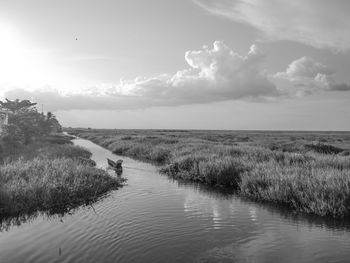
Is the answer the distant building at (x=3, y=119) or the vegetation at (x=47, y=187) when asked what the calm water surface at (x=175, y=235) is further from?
the distant building at (x=3, y=119)

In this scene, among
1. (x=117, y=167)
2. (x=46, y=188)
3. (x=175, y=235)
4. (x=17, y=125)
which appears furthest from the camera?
(x=17, y=125)

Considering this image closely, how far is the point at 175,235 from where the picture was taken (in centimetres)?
971

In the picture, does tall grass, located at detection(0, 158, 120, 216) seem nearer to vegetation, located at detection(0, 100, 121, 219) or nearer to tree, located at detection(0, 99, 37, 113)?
vegetation, located at detection(0, 100, 121, 219)

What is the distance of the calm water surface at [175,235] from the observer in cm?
808

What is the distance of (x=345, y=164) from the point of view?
57.6ft

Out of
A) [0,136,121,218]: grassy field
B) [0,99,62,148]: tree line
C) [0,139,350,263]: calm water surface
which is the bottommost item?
[0,139,350,263]: calm water surface

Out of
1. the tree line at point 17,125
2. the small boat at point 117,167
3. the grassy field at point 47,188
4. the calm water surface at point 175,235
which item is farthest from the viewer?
the tree line at point 17,125

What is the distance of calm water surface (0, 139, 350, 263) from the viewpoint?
808 cm

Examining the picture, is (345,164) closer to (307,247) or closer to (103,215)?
(307,247)

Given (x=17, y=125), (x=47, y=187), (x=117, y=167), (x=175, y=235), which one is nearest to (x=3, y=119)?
(x=17, y=125)

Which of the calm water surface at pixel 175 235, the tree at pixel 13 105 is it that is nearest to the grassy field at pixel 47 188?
the calm water surface at pixel 175 235

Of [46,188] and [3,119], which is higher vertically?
[3,119]

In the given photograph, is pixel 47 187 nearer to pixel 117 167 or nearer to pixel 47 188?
pixel 47 188

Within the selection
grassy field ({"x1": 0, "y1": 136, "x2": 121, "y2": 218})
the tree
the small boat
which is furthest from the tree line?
grassy field ({"x1": 0, "y1": 136, "x2": 121, "y2": 218})
